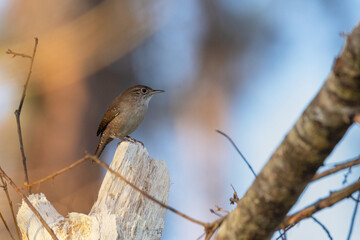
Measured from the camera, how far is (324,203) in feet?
5.24

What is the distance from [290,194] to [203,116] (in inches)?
286

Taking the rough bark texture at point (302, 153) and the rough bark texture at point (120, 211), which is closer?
the rough bark texture at point (302, 153)

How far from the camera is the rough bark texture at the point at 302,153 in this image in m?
1.20

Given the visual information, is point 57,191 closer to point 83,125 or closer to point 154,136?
point 83,125

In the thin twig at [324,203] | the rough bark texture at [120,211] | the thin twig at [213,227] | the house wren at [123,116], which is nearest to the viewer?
the thin twig at [324,203]

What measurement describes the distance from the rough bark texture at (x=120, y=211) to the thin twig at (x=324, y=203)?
113 centimetres

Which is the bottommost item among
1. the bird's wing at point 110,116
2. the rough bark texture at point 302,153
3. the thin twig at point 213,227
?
the thin twig at point 213,227

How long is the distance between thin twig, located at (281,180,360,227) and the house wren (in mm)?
3277

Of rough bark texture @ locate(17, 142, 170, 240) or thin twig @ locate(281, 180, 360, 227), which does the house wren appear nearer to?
rough bark texture @ locate(17, 142, 170, 240)

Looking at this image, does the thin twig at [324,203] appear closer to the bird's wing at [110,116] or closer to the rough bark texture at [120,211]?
the rough bark texture at [120,211]

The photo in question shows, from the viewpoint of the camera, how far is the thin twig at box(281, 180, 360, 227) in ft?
5.19

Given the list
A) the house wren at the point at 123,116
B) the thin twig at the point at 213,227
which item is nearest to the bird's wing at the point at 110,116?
the house wren at the point at 123,116

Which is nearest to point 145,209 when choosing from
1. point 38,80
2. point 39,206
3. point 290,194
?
point 39,206

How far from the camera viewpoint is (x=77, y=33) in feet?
21.6
